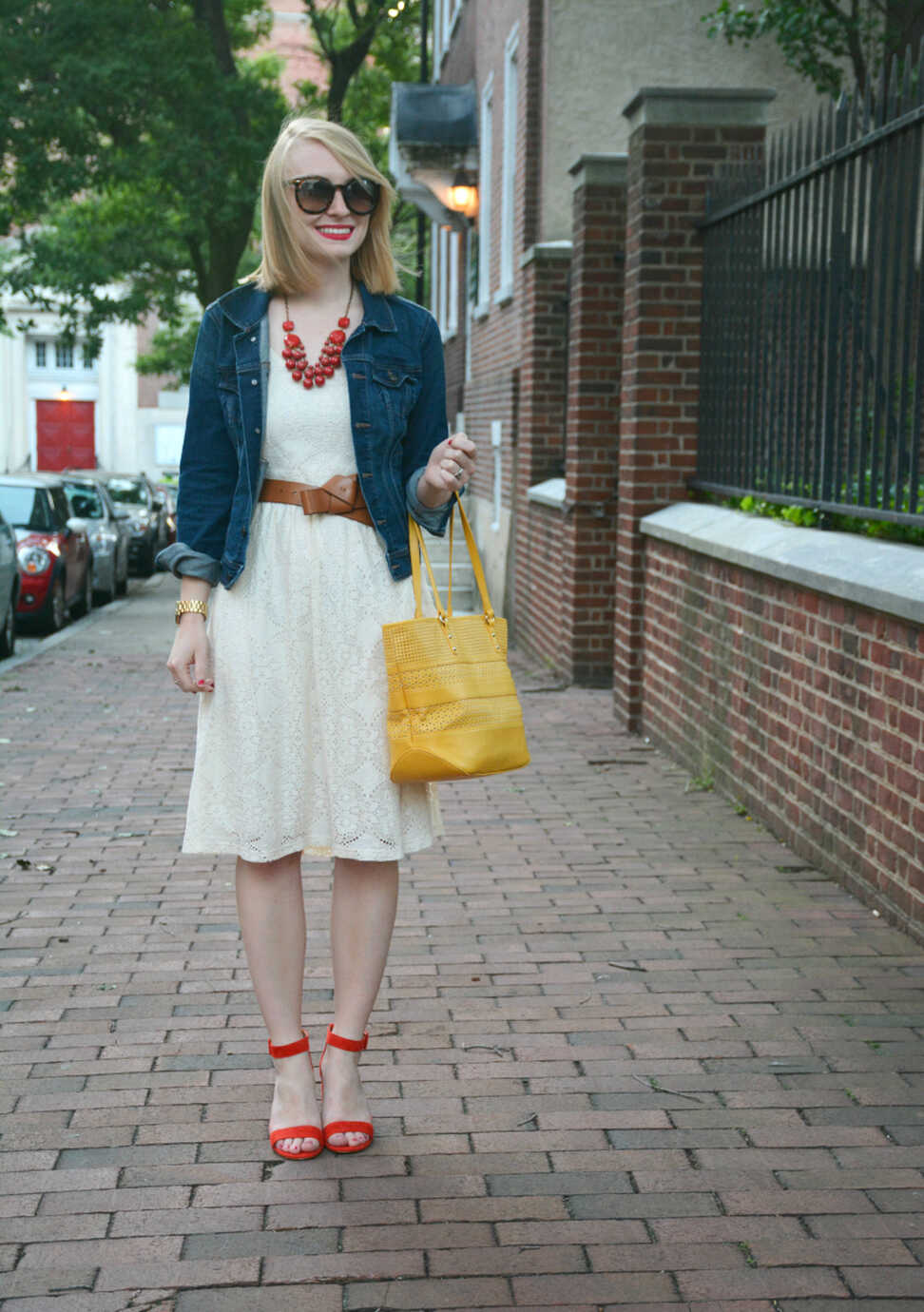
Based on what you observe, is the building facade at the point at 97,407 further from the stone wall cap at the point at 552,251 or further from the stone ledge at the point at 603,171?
the stone ledge at the point at 603,171

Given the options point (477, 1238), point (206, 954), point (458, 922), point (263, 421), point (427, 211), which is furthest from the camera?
point (427, 211)

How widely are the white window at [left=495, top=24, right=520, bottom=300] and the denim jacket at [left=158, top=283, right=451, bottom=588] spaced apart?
11.3 metres

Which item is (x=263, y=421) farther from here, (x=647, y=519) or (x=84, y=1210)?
(x=647, y=519)

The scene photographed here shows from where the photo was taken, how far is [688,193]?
853 cm

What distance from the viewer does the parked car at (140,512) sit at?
24.9 meters

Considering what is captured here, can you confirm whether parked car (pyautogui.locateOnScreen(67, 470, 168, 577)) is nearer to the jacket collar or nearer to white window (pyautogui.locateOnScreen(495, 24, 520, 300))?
white window (pyautogui.locateOnScreen(495, 24, 520, 300))

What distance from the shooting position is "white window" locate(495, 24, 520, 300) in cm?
1478

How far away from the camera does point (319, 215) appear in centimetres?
348

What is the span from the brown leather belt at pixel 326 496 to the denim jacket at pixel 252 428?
3cm

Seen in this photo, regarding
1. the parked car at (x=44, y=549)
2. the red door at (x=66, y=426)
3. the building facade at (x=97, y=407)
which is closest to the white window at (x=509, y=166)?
the parked car at (x=44, y=549)

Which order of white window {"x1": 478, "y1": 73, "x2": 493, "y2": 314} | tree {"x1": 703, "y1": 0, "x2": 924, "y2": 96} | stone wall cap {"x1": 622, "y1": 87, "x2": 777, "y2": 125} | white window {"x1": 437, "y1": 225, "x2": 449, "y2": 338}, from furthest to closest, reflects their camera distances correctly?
white window {"x1": 437, "y1": 225, "x2": 449, "y2": 338}, white window {"x1": 478, "y1": 73, "x2": 493, "y2": 314}, tree {"x1": 703, "y1": 0, "x2": 924, "y2": 96}, stone wall cap {"x1": 622, "y1": 87, "x2": 777, "y2": 125}

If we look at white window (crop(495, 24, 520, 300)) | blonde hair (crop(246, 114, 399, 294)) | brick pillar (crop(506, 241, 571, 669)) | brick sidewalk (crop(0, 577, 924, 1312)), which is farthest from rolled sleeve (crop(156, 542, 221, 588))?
white window (crop(495, 24, 520, 300))

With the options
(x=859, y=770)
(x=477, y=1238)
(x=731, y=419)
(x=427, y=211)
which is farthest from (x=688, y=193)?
(x=427, y=211)

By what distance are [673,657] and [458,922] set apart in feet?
10.5
